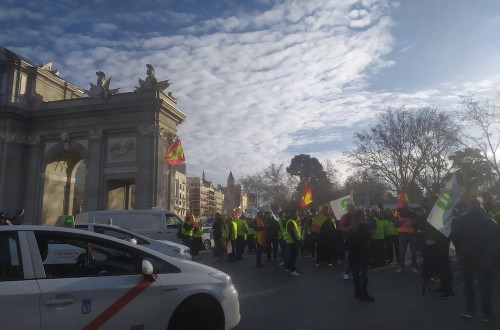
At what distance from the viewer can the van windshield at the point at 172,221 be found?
18.3 meters

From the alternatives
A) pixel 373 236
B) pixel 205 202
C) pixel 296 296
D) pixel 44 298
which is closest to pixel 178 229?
pixel 373 236

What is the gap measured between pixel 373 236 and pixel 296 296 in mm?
5496

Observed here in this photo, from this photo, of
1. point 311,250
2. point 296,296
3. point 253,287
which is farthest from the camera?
point 311,250

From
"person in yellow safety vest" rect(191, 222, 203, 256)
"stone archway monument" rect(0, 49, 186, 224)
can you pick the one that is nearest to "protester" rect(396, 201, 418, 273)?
"person in yellow safety vest" rect(191, 222, 203, 256)

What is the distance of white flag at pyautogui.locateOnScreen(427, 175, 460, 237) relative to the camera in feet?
25.8

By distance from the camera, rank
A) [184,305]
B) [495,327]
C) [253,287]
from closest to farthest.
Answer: [184,305] < [495,327] < [253,287]

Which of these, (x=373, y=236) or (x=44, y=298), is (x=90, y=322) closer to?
(x=44, y=298)

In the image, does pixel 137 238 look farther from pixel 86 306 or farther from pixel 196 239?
pixel 86 306

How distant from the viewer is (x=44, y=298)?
12.1 ft

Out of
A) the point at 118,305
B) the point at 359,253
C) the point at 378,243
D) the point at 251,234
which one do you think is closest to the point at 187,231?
the point at 251,234

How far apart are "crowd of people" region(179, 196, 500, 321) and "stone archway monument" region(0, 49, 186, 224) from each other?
11340 mm

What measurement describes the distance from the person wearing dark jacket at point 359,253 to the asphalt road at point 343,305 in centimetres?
25

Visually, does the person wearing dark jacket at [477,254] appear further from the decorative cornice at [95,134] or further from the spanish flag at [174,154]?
the decorative cornice at [95,134]

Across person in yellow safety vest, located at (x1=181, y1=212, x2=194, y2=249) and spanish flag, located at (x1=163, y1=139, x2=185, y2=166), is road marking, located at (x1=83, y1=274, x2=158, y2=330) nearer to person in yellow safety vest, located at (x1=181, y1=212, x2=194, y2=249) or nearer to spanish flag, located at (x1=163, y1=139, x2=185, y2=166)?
person in yellow safety vest, located at (x1=181, y1=212, x2=194, y2=249)
